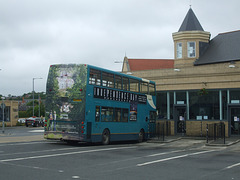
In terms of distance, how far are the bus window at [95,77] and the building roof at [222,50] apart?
14.1 m

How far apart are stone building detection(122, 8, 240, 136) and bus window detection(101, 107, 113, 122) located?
916 cm

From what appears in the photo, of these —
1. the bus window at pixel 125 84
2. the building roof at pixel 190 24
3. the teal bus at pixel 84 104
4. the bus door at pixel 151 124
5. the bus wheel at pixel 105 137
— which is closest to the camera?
the teal bus at pixel 84 104

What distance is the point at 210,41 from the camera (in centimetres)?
3350

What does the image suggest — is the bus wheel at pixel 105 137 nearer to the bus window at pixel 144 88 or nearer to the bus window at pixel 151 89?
the bus window at pixel 144 88

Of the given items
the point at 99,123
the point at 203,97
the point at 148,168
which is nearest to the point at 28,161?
the point at 148,168

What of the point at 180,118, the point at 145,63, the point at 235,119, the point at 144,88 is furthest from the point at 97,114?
the point at 145,63

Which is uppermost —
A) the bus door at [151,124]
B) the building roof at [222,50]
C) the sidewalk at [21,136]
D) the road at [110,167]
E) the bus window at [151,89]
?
the building roof at [222,50]

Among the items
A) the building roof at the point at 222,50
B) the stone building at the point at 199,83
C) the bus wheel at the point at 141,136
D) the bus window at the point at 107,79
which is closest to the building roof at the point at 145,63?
the stone building at the point at 199,83

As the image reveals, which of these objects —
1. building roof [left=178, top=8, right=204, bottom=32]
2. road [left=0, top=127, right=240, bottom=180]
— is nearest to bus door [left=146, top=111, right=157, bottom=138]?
road [left=0, top=127, right=240, bottom=180]

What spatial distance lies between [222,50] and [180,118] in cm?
787

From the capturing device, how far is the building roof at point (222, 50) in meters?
29.1

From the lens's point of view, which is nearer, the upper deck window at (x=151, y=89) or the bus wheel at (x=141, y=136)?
the bus wheel at (x=141, y=136)

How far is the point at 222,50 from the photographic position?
30828mm

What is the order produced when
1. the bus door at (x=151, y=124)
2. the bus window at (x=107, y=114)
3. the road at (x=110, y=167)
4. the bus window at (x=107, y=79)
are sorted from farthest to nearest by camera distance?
1. the bus door at (x=151, y=124)
2. the bus window at (x=107, y=114)
3. the bus window at (x=107, y=79)
4. the road at (x=110, y=167)
